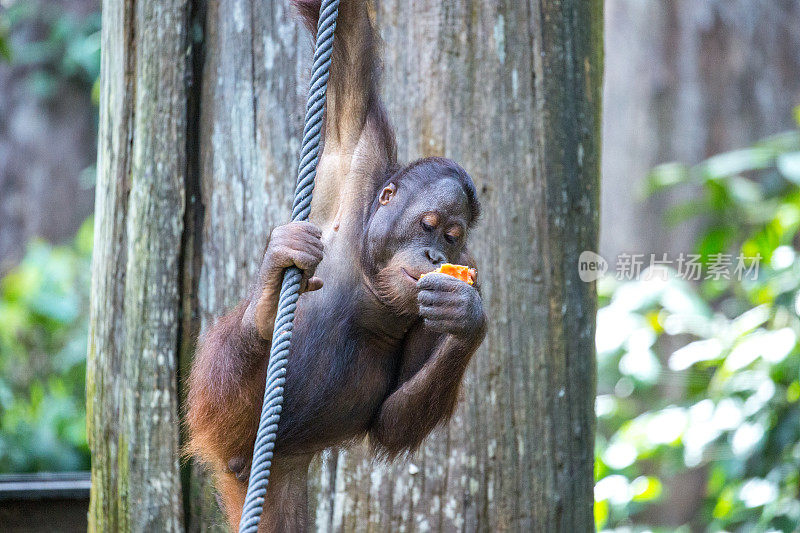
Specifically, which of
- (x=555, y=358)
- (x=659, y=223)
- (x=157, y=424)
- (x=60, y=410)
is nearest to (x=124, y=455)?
(x=157, y=424)

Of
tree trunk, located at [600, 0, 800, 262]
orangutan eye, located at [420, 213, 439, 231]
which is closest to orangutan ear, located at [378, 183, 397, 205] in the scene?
orangutan eye, located at [420, 213, 439, 231]

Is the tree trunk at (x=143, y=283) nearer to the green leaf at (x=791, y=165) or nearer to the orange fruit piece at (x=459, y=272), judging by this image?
the orange fruit piece at (x=459, y=272)

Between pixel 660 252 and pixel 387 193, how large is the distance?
5.50 metres

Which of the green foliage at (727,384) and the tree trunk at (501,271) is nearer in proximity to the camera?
the tree trunk at (501,271)

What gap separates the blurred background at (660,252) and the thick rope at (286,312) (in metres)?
2.42

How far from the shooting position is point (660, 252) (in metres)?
7.42

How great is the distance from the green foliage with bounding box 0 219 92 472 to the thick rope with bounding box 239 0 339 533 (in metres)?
4.33

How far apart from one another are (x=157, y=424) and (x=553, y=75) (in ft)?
5.15

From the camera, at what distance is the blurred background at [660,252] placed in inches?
157

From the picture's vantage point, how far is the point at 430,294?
2084 millimetres

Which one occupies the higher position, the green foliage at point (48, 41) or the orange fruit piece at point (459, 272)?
the green foliage at point (48, 41)

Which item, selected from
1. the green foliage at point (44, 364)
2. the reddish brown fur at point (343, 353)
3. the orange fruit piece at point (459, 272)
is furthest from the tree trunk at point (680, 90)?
the orange fruit piece at point (459, 272)

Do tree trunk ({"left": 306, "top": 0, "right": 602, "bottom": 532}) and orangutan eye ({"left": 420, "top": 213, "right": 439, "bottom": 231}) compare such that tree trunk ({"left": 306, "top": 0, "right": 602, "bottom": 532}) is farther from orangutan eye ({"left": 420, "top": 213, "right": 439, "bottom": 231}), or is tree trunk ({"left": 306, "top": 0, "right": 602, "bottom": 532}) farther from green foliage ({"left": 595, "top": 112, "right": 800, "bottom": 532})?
green foliage ({"left": 595, "top": 112, "right": 800, "bottom": 532})

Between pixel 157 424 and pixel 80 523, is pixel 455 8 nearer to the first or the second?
pixel 157 424
